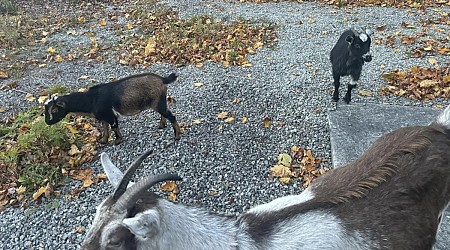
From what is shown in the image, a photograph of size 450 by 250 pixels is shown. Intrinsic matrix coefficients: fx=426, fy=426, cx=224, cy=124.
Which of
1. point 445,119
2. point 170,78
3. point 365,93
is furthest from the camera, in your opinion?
point 365,93

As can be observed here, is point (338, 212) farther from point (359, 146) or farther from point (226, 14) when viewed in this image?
point (226, 14)

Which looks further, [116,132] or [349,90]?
[349,90]

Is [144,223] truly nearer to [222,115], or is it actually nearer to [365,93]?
[222,115]

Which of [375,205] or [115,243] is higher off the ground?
[375,205]

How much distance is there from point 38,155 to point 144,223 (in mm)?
3562

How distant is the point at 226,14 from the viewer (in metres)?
10.6

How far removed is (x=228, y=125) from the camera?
19.6 feet

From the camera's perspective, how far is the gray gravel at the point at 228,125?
15.1 ft

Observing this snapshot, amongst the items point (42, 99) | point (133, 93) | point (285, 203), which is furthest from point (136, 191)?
point (42, 99)

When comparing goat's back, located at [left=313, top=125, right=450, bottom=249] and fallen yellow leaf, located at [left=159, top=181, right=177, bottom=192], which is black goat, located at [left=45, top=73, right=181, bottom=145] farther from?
goat's back, located at [left=313, top=125, right=450, bottom=249]

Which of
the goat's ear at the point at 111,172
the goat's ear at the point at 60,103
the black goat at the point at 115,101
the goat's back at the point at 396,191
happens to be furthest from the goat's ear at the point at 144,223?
the goat's ear at the point at 60,103

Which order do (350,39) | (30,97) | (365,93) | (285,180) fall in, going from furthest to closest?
(30,97)
(365,93)
(350,39)
(285,180)

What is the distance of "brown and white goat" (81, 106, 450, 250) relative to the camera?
2398 millimetres

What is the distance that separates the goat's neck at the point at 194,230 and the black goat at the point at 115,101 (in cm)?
303
